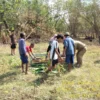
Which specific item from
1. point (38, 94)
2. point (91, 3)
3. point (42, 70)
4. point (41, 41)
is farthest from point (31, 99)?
point (91, 3)

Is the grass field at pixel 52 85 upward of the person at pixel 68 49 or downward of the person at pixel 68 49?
downward

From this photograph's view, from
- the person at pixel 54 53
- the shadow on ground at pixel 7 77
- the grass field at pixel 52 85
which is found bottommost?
the grass field at pixel 52 85

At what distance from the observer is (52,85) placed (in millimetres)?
7746

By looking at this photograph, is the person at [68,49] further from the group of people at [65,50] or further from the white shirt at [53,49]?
the white shirt at [53,49]

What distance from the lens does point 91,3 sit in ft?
103

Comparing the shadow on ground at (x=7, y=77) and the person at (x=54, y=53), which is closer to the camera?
the shadow on ground at (x=7, y=77)

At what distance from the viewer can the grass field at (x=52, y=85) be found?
688 centimetres

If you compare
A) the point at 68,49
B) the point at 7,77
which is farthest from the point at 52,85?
Answer: the point at 68,49

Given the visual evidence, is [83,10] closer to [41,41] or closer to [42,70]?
[41,41]

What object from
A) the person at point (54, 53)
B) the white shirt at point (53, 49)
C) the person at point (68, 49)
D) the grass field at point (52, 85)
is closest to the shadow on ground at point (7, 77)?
the grass field at point (52, 85)

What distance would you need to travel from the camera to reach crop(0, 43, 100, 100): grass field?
6875mm

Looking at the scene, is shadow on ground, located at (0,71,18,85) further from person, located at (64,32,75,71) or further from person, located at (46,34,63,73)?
person, located at (64,32,75,71)

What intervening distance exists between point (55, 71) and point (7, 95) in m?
2.57

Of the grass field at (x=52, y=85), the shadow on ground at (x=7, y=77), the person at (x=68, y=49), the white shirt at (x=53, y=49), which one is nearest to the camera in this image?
the grass field at (x=52, y=85)
